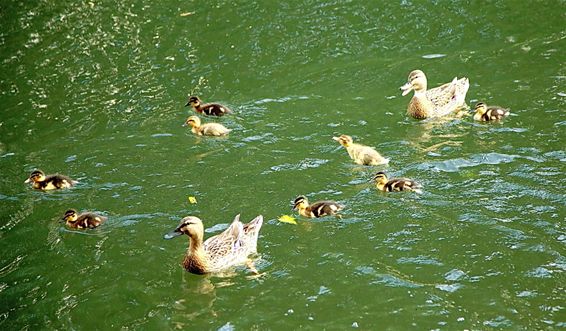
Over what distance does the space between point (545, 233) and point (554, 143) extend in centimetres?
193

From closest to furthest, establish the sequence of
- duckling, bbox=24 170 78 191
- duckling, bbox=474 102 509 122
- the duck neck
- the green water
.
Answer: the green water, the duck neck, duckling, bbox=24 170 78 191, duckling, bbox=474 102 509 122

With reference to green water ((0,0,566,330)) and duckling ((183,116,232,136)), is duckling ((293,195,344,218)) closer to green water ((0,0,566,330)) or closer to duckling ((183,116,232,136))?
green water ((0,0,566,330))

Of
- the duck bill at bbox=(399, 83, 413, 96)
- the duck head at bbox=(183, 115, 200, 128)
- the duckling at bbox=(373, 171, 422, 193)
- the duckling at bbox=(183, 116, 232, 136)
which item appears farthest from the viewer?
the duck bill at bbox=(399, 83, 413, 96)

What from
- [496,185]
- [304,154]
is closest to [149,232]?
[304,154]

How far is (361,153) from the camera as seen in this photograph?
9070 mm

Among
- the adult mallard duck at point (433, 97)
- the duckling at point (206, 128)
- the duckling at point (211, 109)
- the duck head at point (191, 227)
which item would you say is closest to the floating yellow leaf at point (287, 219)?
the duck head at point (191, 227)

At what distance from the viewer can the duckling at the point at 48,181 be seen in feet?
30.3

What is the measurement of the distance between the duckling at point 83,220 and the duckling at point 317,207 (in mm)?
1948

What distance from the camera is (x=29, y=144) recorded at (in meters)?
10.7

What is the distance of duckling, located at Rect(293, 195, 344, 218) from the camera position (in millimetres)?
8031

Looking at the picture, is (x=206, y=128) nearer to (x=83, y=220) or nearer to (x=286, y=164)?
(x=286, y=164)

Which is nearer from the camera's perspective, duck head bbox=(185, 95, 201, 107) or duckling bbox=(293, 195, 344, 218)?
duckling bbox=(293, 195, 344, 218)

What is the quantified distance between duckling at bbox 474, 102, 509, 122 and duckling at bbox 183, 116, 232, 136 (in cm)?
296

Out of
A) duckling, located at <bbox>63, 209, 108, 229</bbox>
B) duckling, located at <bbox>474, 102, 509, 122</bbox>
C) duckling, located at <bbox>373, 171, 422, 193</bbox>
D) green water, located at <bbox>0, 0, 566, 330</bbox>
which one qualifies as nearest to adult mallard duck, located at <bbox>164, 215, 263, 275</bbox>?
green water, located at <bbox>0, 0, 566, 330</bbox>
